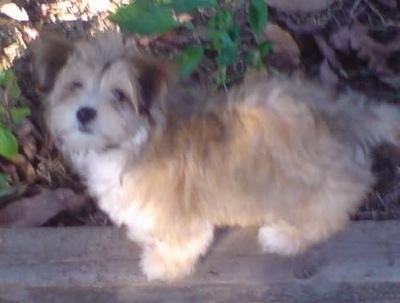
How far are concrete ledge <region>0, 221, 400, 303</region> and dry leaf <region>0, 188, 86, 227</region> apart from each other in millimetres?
177

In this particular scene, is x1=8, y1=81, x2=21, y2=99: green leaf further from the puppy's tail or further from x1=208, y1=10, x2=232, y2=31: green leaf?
the puppy's tail

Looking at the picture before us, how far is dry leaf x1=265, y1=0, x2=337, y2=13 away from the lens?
514cm

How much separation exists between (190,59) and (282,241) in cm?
92

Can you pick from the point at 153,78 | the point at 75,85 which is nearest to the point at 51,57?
the point at 75,85

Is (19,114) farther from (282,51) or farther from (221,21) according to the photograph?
(282,51)

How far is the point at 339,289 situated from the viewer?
4152mm

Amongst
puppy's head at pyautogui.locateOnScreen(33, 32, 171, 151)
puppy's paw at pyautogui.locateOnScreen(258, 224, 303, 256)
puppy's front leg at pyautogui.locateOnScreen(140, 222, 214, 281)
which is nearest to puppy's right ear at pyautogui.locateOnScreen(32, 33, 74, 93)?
puppy's head at pyautogui.locateOnScreen(33, 32, 171, 151)

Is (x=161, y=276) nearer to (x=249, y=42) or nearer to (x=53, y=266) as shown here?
(x=53, y=266)

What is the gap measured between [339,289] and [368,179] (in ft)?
1.39

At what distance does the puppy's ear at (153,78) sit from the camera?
3688mm

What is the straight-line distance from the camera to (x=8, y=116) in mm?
4699

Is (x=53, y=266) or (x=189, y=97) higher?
(x=189, y=97)

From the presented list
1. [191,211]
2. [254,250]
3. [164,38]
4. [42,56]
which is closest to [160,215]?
[191,211]

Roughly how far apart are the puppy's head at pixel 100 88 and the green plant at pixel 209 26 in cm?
66
